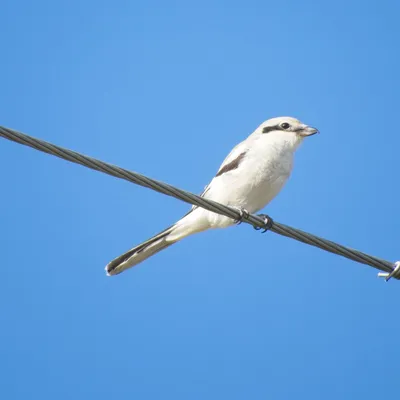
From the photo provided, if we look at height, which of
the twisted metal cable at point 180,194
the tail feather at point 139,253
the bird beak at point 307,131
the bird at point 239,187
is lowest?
the twisted metal cable at point 180,194

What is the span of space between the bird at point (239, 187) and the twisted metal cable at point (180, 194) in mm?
1667

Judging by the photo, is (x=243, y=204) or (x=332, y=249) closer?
(x=332, y=249)

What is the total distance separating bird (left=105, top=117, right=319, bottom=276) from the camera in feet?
25.4

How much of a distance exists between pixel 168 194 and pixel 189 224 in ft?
9.88

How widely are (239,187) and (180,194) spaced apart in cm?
285

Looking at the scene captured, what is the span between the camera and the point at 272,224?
5.72m

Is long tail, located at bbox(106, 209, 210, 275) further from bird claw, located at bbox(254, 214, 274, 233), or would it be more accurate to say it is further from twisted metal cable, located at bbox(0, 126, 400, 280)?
twisted metal cable, located at bbox(0, 126, 400, 280)

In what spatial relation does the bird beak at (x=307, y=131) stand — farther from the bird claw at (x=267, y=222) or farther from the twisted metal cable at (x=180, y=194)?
the twisted metal cable at (x=180, y=194)

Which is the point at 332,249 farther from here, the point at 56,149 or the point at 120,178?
the point at 56,149

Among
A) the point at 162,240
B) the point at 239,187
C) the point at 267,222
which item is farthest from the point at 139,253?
the point at 267,222

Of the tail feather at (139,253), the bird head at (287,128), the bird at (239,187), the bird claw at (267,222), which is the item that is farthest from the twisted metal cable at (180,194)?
the bird head at (287,128)

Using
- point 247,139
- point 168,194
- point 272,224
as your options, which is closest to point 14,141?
point 168,194

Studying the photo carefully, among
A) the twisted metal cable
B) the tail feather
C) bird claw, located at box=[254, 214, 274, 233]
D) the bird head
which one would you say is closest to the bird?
the tail feather

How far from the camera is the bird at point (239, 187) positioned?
776 centimetres
